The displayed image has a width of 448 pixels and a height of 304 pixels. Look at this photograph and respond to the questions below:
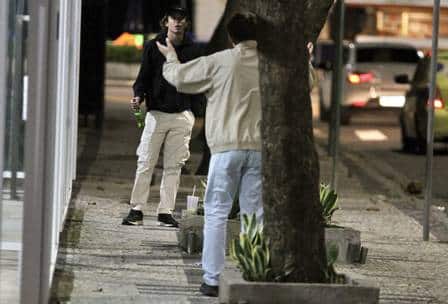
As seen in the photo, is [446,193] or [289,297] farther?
[446,193]

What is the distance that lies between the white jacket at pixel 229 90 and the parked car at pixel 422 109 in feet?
40.4

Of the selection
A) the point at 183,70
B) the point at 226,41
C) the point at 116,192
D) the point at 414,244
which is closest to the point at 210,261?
the point at 183,70

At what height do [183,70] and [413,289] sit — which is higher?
[183,70]

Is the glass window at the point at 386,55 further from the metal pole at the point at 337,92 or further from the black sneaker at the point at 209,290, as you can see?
the black sneaker at the point at 209,290

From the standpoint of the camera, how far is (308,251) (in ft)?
25.7

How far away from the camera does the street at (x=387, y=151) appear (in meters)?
18.4

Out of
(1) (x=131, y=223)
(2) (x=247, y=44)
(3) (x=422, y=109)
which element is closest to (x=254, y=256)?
(2) (x=247, y=44)

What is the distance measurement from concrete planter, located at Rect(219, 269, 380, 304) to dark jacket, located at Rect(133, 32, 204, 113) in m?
3.82

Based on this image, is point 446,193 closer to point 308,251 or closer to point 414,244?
point 414,244

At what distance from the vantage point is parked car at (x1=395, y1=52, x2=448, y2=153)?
822 inches

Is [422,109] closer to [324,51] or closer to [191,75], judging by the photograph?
[191,75]

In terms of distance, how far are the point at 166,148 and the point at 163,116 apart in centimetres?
29

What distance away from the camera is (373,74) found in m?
27.5

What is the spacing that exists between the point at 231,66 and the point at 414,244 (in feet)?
12.6
